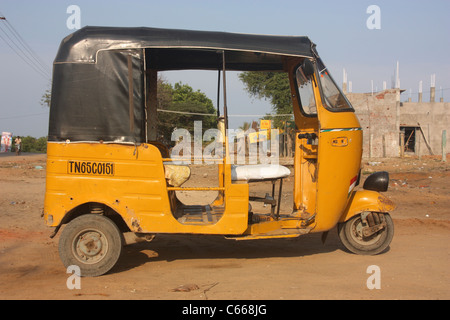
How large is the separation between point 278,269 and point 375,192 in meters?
1.92

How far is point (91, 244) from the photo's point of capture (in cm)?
520

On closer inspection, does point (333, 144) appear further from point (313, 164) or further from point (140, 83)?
point (140, 83)

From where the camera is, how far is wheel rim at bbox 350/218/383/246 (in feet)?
20.1

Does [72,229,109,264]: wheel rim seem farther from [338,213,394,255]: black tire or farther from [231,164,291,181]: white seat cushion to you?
[338,213,394,255]: black tire

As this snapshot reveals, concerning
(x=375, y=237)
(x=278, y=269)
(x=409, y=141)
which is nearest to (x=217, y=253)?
(x=278, y=269)

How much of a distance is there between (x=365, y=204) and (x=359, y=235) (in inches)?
19.0

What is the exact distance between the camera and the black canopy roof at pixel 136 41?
17.0ft

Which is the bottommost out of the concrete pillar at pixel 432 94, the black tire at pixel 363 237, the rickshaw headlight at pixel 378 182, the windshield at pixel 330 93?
the black tire at pixel 363 237

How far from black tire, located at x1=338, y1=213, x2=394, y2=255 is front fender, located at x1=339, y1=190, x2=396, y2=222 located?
0.14 m

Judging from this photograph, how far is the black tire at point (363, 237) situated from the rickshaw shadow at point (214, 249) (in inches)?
11.3

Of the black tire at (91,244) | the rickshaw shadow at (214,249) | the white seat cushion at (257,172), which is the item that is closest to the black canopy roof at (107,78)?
the black tire at (91,244)

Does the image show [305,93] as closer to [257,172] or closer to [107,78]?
[257,172]

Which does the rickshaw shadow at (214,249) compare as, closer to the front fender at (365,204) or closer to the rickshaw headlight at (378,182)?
the front fender at (365,204)

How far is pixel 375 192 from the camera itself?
20.3ft
